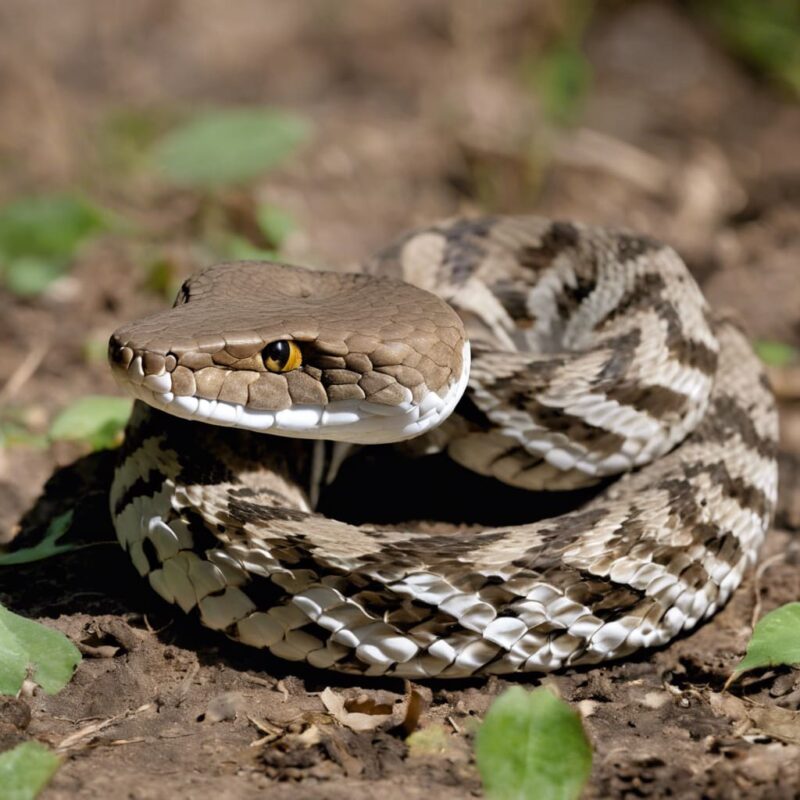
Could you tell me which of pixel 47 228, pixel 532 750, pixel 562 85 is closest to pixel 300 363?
pixel 532 750

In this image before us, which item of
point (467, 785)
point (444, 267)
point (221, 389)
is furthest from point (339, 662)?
point (444, 267)

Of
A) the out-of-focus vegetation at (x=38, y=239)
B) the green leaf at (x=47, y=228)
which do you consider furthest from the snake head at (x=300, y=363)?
the out-of-focus vegetation at (x=38, y=239)

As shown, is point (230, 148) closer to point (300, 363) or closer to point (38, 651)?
point (300, 363)

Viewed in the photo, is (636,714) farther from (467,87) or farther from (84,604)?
(467,87)

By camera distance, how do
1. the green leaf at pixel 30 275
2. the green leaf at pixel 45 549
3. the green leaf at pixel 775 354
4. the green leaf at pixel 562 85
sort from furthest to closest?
the green leaf at pixel 562 85 < the green leaf at pixel 30 275 < the green leaf at pixel 775 354 < the green leaf at pixel 45 549

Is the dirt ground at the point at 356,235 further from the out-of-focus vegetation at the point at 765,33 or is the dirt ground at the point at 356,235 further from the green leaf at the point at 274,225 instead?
the green leaf at the point at 274,225

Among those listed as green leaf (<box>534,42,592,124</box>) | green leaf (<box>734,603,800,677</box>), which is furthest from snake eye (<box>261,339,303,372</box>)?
green leaf (<box>534,42,592,124</box>)
